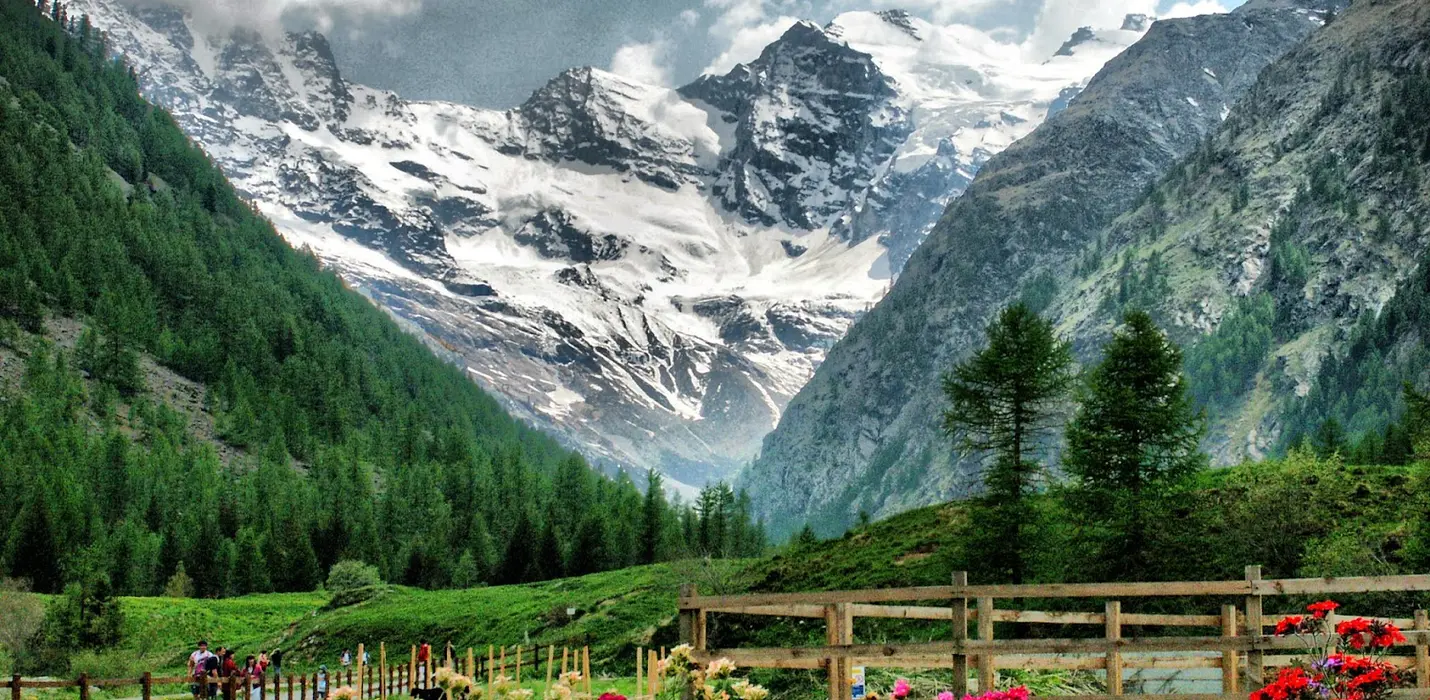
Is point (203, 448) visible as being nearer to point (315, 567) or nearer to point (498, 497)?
point (498, 497)

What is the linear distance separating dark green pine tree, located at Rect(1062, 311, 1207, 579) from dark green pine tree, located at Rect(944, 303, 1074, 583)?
6.28 feet

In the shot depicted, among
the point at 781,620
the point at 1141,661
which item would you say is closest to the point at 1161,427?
the point at 781,620

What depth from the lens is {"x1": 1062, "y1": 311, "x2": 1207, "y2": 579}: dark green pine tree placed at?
163 feet

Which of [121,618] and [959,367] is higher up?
[959,367]

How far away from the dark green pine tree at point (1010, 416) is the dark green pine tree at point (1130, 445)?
191 centimetres

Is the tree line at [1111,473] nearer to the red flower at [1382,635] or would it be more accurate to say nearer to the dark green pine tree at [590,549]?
the red flower at [1382,635]

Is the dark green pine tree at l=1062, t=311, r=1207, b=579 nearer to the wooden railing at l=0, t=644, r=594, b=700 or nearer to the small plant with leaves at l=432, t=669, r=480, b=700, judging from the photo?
the wooden railing at l=0, t=644, r=594, b=700

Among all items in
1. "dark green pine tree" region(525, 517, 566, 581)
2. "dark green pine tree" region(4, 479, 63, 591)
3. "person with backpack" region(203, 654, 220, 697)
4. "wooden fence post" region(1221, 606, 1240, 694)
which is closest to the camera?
"wooden fence post" region(1221, 606, 1240, 694)

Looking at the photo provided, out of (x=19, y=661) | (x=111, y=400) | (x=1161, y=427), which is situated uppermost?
(x=111, y=400)

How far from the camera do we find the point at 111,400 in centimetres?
17838

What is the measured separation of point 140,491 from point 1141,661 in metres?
147

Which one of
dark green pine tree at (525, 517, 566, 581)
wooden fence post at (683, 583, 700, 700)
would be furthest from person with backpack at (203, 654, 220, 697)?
dark green pine tree at (525, 517, 566, 581)

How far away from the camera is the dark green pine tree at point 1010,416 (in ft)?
173

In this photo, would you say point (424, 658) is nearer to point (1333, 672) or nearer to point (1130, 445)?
point (1130, 445)
